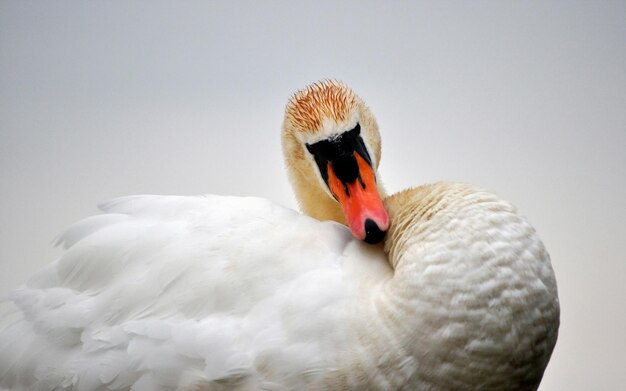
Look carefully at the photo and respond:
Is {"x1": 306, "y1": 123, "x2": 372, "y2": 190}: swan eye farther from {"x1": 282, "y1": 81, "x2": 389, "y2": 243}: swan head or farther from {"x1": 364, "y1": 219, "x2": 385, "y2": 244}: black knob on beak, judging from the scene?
{"x1": 364, "y1": 219, "x2": 385, "y2": 244}: black knob on beak

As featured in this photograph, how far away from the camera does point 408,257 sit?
0.96 m

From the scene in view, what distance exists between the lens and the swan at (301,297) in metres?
0.90

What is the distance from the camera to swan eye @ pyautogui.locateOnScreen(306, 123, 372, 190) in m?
1.14

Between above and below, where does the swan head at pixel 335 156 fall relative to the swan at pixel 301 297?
above

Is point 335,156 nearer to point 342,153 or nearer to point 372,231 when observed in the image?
point 342,153

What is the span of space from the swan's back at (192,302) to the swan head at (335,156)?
54 mm

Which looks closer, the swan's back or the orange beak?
the swan's back

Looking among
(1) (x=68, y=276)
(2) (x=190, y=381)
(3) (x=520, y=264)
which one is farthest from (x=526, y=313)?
(1) (x=68, y=276)

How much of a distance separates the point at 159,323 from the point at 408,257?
0.39 meters

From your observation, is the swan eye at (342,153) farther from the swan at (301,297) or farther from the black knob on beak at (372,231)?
the black knob on beak at (372,231)

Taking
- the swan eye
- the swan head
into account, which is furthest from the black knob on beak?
the swan eye

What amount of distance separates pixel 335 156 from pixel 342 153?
1 centimetres

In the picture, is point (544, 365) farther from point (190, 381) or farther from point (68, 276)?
point (68, 276)

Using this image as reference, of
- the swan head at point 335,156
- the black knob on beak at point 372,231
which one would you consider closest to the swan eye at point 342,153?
the swan head at point 335,156
